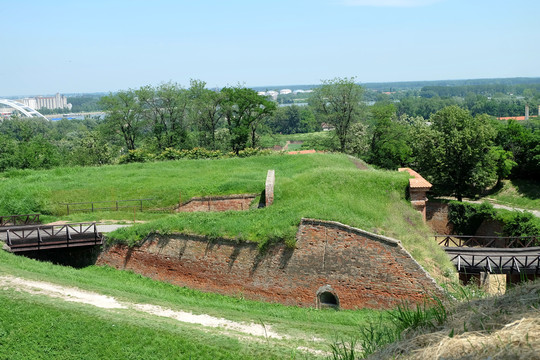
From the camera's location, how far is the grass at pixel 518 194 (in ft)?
139

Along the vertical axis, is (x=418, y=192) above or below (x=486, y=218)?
above

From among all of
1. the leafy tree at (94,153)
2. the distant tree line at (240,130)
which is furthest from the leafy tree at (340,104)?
the leafy tree at (94,153)

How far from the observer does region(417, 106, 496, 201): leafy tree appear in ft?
111

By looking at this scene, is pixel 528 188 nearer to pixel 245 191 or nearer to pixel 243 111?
pixel 243 111

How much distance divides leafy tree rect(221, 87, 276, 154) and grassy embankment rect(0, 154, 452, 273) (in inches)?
499

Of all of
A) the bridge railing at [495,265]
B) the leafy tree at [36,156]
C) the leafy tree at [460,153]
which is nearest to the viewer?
the bridge railing at [495,265]

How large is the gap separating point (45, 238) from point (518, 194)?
131 feet

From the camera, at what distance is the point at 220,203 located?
24188 mm

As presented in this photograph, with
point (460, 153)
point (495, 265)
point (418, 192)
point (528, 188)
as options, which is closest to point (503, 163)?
point (528, 188)

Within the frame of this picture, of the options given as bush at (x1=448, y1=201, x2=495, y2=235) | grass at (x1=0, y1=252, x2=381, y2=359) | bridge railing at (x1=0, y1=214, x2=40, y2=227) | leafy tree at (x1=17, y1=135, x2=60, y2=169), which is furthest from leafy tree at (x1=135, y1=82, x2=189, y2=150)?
grass at (x1=0, y1=252, x2=381, y2=359)

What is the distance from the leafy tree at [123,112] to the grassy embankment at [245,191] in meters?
13.5

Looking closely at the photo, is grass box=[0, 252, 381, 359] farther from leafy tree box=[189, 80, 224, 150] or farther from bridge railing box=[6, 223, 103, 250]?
leafy tree box=[189, 80, 224, 150]

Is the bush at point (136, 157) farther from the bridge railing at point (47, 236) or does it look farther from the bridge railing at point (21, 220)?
the bridge railing at point (47, 236)

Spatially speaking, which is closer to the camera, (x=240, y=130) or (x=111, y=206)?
(x=111, y=206)
